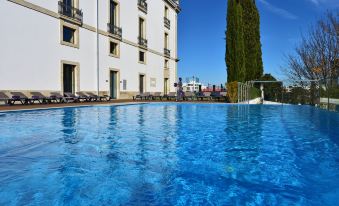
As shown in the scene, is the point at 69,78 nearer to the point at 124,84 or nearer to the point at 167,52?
the point at 124,84

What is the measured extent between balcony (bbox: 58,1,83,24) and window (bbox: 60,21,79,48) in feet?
1.67

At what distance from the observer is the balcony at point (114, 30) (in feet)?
79.6

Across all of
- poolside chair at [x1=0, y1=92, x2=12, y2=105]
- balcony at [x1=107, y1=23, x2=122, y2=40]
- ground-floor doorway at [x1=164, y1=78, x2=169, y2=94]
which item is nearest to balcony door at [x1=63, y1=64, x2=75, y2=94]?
poolside chair at [x1=0, y1=92, x2=12, y2=105]

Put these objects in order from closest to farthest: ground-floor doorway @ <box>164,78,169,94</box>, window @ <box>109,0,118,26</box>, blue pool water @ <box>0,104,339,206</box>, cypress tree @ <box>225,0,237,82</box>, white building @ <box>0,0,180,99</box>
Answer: blue pool water @ <box>0,104,339,206</box> < white building @ <box>0,0,180,99</box> < cypress tree @ <box>225,0,237,82</box> < window @ <box>109,0,118,26</box> < ground-floor doorway @ <box>164,78,169,94</box>

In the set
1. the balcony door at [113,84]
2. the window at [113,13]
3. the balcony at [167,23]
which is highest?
the balcony at [167,23]

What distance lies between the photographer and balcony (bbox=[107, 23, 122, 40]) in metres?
24.3

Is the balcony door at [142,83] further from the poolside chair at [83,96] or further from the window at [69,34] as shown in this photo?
the window at [69,34]

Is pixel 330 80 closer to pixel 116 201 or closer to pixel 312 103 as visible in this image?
pixel 312 103

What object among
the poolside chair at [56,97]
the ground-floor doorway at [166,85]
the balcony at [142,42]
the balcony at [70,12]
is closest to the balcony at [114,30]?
the balcony at [70,12]

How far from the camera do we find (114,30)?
82.0ft

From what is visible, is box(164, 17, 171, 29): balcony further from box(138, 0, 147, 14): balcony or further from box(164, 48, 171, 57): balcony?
box(138, 0, 147, 14): balcony

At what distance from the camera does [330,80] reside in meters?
13.5

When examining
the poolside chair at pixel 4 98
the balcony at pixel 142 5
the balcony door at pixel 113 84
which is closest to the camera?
the poolside chair at pixel 4 98

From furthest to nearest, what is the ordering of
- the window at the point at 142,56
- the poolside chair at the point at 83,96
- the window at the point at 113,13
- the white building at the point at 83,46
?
the window at the point at 142,56
the window at the point at 113,13
the poolside chair at the point at 83,96
the white building at the point at 83,46
